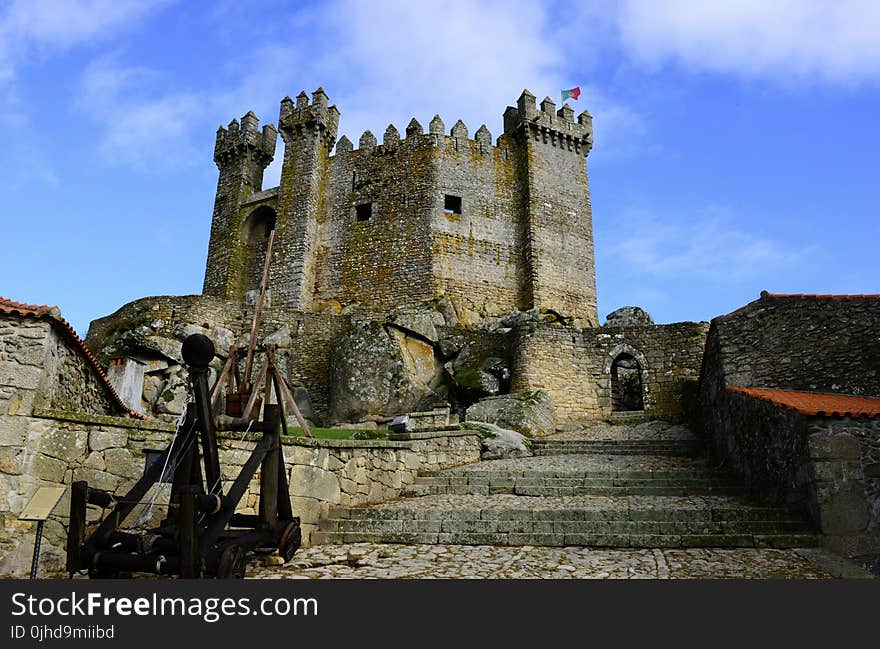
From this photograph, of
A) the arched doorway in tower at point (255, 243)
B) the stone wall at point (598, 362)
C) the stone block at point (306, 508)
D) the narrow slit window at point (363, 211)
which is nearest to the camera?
the stone block at point (306, 508)

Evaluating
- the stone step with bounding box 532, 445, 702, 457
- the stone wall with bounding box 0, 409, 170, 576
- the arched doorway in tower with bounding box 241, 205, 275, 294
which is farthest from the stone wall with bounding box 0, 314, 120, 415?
the arched doorway in tower with bounding box 241, 205, 275, 294

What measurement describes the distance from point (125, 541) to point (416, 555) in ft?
9.54

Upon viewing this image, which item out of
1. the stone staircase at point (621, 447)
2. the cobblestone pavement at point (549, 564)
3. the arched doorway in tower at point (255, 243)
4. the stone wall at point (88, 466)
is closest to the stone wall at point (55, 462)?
the stone wall at point (88, 466)

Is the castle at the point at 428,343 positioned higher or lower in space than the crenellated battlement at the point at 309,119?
lower

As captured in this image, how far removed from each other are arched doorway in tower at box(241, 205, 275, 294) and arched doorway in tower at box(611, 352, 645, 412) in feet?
49.7

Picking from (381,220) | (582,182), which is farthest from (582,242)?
(381,220)

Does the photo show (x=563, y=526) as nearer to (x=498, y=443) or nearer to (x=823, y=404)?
(x=823, y=404)

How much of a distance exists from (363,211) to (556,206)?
819 centimetres

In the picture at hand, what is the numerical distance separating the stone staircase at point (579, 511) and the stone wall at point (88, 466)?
57cm

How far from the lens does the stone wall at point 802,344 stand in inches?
371

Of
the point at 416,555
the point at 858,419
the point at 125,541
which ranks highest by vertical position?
the point at 858,419

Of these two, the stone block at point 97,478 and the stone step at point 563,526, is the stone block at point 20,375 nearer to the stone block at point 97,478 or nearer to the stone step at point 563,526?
the stone block at point 97,478

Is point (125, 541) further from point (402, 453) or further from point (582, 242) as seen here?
point (582, 242)

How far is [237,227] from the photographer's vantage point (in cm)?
2717
